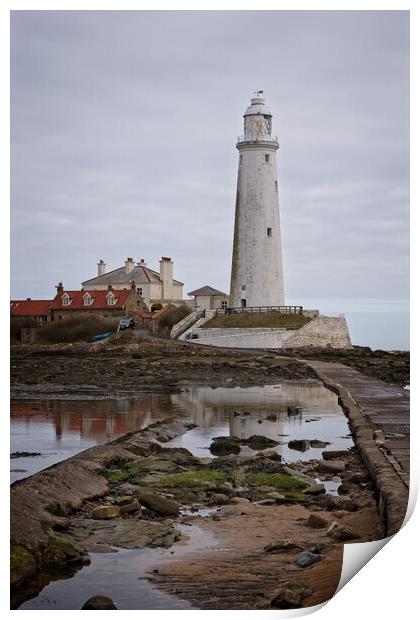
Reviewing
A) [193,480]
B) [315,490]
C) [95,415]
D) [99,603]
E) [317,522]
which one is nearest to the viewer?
[99,603]

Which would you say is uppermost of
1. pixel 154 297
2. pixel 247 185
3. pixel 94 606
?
pixel 247 185

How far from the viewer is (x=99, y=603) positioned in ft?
14.7

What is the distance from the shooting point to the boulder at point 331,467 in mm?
8117

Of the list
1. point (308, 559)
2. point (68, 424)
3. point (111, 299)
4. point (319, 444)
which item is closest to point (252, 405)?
point (111, 299)

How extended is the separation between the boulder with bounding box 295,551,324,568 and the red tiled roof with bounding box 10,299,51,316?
2.01 metres

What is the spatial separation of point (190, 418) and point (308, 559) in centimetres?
698

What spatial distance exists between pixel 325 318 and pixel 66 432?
60.1ft

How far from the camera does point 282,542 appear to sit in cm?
560

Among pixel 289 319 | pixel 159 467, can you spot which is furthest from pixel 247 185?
pixel 159 467

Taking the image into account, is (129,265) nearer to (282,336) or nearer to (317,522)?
(282,336)

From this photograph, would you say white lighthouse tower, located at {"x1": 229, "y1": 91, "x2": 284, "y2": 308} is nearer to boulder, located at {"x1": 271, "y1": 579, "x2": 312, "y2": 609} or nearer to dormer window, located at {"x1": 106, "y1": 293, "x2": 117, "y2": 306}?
dormer window, located at {"x1": 106, "y1": 293, "x2": 117, "y2": 306}

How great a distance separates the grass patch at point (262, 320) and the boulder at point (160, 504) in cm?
2068

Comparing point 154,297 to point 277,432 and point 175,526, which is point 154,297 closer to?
point 277,432

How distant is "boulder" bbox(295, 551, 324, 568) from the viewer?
16.9ft
